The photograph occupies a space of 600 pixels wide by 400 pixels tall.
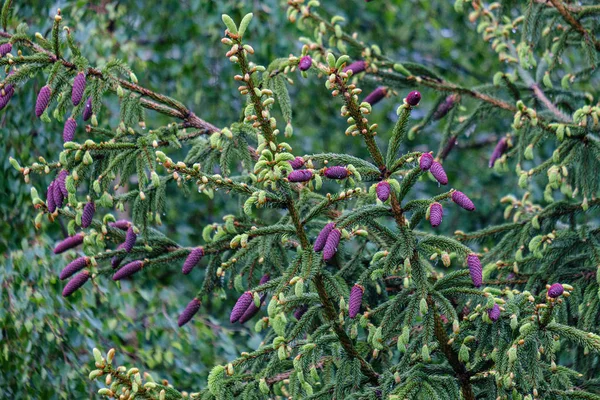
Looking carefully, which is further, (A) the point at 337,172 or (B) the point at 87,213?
(B) the point at 87,213

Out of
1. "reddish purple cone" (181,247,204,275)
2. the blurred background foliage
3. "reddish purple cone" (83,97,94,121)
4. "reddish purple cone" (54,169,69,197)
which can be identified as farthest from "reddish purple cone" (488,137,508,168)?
"reddish purple cone" (54,169,69,197)

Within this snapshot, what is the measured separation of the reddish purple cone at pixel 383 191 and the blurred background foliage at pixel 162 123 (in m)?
1.53

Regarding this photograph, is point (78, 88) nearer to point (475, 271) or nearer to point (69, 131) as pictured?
point (69, 131)

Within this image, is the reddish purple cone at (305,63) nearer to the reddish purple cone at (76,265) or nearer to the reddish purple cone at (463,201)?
the reddish purple cone at (463,201)

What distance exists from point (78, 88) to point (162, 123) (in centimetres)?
331

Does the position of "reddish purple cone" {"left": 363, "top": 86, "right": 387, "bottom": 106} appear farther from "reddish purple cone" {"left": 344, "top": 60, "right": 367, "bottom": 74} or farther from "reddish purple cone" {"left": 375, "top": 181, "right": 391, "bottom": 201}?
"reddish purple cone" {"left": 375, "top": 181, "right": 391, "bottom": 201}

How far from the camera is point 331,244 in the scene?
7.37ft

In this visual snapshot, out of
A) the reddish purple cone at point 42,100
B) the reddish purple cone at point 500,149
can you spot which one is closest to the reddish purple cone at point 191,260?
the reddish purple cone at point 42,100

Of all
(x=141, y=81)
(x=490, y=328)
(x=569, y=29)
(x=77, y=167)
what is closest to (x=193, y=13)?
(x=141, y=81)

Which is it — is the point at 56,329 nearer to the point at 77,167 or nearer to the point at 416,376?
the point at 77,167

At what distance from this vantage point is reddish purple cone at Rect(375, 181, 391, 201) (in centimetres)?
221

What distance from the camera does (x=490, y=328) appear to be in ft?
8.13

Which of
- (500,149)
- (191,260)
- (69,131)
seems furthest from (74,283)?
(500,149)

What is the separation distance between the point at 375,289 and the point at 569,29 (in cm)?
133
